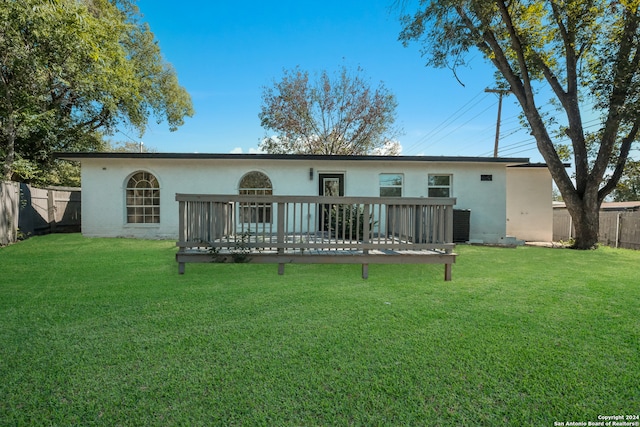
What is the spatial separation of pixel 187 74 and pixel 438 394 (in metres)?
18.9

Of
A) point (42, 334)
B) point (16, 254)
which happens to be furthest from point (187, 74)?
point (42, 334)

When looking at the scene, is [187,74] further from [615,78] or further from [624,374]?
[624,374]

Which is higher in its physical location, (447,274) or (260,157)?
(260,157)

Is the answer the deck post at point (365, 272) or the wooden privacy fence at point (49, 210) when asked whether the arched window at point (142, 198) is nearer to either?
the wooden privacy fence at point (49, 210)

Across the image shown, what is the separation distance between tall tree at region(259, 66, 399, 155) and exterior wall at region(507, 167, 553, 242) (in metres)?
9.28

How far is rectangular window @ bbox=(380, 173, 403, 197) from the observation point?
29.7 feet

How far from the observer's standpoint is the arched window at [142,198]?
348 inches

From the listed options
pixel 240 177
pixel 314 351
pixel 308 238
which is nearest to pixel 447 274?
pixel 308 238

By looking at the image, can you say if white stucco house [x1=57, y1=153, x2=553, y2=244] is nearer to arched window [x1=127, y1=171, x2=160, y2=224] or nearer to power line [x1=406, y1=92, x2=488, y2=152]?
arched window [x1=127, y1=171, x2=160, y2=224]

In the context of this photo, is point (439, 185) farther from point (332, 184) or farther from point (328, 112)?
point (328, 112)

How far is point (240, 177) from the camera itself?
8820mm

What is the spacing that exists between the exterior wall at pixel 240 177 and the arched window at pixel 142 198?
0.55 ft

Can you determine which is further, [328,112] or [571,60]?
[328,112]

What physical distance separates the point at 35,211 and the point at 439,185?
40.2ft
